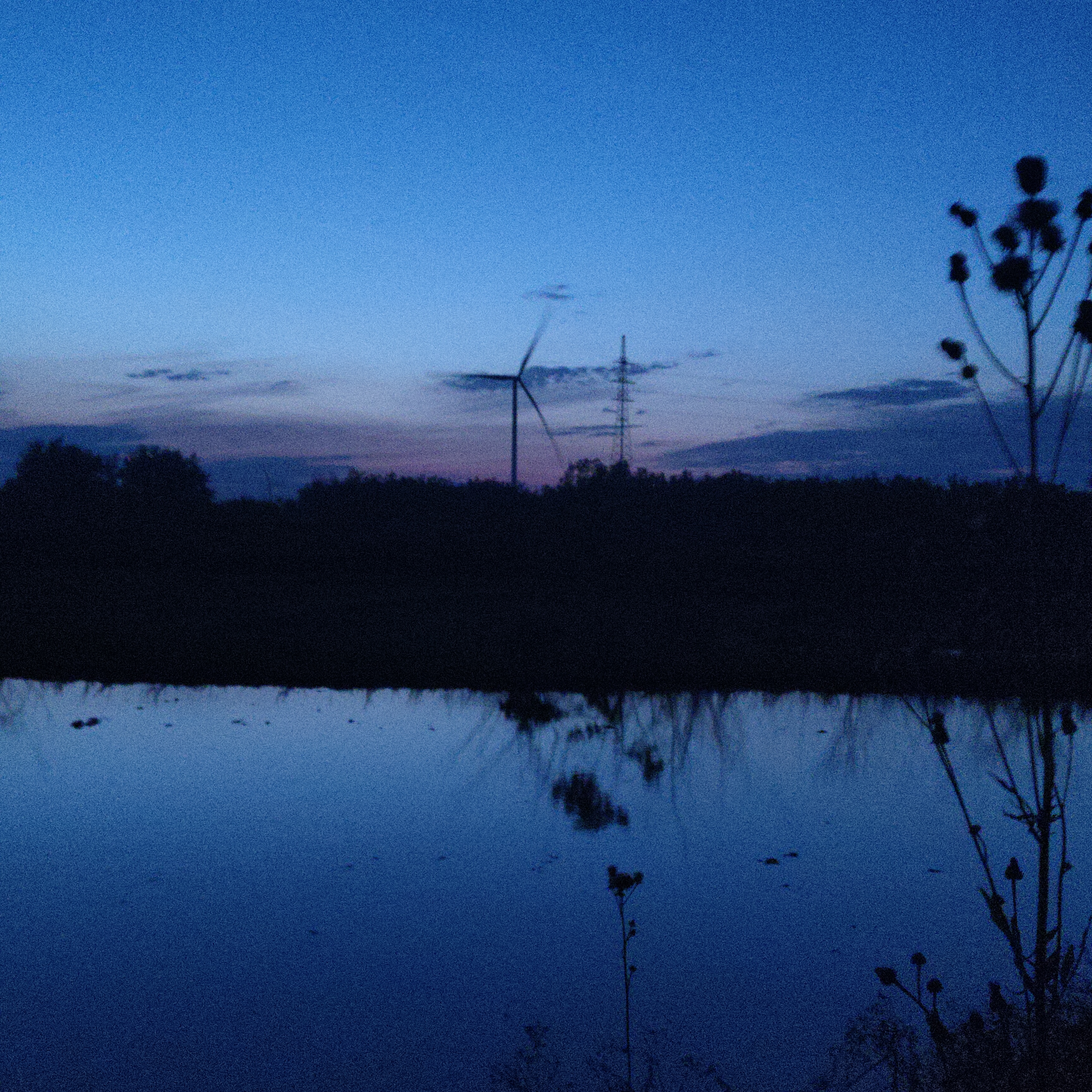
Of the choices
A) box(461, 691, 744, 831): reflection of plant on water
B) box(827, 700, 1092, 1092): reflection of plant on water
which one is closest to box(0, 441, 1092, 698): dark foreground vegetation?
box(827, 700, 1092, 1092): reflection of plant on water

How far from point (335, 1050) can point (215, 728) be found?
7699mm

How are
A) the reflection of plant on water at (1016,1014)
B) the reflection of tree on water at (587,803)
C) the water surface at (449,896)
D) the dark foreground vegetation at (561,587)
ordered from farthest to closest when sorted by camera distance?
1. the dark foreground vegetation at (561,587)
2. the reflection of tree on water at (587,803)
3. the water surface at (449,896)
4. the reflection of plant on water at (1016,1014)

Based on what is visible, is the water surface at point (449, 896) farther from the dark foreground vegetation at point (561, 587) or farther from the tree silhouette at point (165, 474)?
the tree silhouette at point (165, 474)

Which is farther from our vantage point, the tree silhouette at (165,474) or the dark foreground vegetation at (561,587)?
the tree silhouette at (165,474)

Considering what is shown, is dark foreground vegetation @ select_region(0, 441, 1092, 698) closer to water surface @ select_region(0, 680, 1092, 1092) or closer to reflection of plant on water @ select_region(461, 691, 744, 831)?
reflection of plant on water @ select_region(461, 691, 744, 831)

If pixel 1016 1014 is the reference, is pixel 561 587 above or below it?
above

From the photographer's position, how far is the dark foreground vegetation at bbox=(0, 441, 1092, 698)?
1647 cm

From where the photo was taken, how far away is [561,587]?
29719mm

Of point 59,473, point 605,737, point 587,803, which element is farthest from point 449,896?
point 59,473

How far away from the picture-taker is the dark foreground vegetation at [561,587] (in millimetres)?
16469

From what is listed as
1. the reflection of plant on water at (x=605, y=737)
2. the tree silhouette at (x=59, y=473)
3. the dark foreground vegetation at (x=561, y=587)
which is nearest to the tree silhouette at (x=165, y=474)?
the tree silhouette at (x=59, y=473)

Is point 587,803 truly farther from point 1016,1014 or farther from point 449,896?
point 1016,1014

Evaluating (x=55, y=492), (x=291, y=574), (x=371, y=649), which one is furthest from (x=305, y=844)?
(x=55, y=492)

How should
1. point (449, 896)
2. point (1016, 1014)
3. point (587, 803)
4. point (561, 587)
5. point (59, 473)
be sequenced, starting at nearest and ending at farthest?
point (1016, 1014) → point (449, 896) → point (587, 803) → point (561, 587) → point (59, 473)
